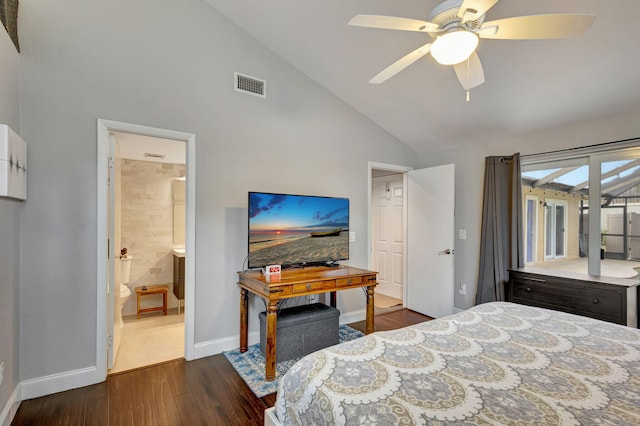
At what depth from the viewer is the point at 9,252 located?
2049 mm

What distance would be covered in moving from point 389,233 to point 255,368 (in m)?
3.18

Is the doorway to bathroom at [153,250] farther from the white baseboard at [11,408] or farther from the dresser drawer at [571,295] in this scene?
the dresser drawer at [571,295]

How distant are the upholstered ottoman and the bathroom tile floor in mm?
953

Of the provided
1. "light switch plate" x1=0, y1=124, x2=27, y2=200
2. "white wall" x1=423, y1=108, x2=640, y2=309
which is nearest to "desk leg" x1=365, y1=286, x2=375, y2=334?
"white wall" x1=423, y1=108, x2=640, y2=309

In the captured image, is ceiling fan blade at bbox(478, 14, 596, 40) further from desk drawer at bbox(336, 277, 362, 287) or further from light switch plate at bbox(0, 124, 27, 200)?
light switch plate at bbox(0, 124, 27, 200)

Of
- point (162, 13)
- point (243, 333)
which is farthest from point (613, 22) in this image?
point (243, 333)

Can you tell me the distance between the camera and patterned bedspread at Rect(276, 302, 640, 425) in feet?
3.40

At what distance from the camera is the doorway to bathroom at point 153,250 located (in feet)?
9.41

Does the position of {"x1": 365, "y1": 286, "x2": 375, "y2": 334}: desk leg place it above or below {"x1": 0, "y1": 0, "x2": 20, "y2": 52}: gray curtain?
below

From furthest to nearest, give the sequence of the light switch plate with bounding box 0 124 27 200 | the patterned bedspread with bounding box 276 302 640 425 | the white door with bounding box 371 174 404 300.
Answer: the white door with bounding box 371 174 404 300 → the light switch plate with bounding box 0 124 27 200 → the patterned bedspread with bounding box 276 302 640 425

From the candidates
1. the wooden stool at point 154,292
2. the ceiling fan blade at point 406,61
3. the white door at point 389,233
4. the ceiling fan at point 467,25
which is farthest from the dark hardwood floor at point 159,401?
the white door at point 389,233

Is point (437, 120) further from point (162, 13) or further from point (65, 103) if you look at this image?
point (65, 103)

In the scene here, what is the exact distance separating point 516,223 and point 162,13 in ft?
13.2

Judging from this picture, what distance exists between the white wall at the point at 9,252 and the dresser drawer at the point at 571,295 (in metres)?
4.24
